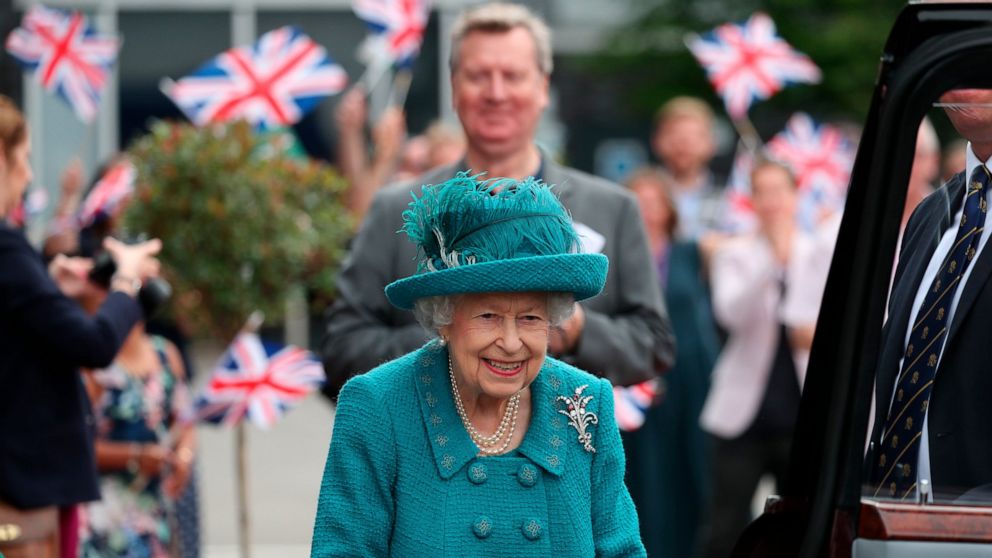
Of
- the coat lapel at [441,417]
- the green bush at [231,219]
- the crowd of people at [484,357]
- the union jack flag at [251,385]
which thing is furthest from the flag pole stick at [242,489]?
the coat lapel at [441,417]

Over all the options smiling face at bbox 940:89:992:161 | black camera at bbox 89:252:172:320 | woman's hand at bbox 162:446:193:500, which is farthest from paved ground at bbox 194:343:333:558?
smiling face at bbox 940:89:992:161

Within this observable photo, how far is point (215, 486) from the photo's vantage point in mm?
11938

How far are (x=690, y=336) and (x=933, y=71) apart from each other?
21.2ft

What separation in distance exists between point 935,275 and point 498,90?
85.9 inches

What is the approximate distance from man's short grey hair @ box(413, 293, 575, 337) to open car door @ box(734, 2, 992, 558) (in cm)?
48

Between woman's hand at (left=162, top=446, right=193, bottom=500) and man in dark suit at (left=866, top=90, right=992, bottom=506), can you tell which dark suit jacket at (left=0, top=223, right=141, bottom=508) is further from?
man in dark suit at (left=866, top=90, right=992, bottom=506)

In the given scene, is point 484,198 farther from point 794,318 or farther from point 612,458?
point 794,318

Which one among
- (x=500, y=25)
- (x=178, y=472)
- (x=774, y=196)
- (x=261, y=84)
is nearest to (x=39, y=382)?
(x=500, y=25)

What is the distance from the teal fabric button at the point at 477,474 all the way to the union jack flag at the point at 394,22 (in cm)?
692

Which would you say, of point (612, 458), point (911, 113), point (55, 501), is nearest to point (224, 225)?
point (55, 501)

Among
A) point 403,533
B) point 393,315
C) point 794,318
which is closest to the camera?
point 403,533

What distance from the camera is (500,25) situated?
478 centimetres

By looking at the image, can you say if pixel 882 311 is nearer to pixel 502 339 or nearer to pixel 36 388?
pixel 502 339

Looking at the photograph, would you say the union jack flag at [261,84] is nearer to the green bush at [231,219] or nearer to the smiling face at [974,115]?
the green bush at [231,219]
